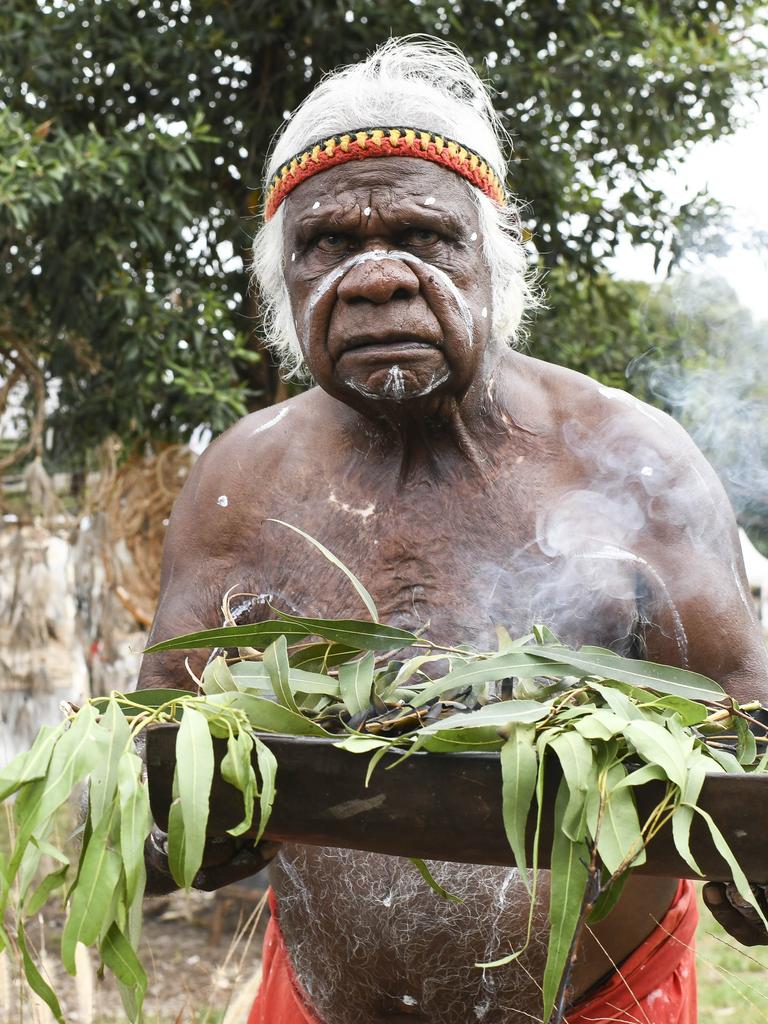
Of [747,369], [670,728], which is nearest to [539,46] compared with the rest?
[747,369]

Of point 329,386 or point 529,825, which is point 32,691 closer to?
point 329,386

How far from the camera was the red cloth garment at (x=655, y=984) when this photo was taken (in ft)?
7.09

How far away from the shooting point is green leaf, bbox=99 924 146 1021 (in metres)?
1.42

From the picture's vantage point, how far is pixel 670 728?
149cm

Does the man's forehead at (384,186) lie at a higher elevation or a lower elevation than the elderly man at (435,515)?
higher

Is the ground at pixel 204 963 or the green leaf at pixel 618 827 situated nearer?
the green leaf at pixel 618 827

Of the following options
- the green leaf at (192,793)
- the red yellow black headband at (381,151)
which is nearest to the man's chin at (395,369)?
the red yellow black headband at (381,151)

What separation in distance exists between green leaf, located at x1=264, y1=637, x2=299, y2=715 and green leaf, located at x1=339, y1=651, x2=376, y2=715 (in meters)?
0.07

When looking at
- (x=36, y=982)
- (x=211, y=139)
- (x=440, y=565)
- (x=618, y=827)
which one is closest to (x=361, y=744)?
(x=618, y=827)

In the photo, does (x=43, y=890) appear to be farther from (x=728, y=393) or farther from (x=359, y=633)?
(x=728, y=393)

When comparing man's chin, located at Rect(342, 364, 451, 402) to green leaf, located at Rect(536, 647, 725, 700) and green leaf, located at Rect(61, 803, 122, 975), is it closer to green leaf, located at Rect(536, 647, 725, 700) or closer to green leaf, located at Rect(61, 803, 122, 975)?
green leaf, located at Rect(536, 647, 725, 700)

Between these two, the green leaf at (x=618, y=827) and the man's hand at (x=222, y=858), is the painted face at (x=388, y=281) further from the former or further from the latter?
the green leaf at (x=618, y=827)

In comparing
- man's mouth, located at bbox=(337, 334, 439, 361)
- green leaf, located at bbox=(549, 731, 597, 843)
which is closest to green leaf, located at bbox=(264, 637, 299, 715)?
green leaf, located at bbox=(549, 731, 597, 843)

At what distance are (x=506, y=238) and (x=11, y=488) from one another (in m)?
4.79
